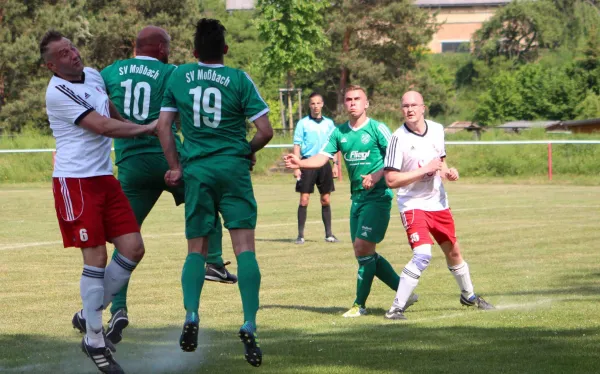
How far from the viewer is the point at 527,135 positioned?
40.2 meters

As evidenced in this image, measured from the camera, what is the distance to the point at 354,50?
6444cm

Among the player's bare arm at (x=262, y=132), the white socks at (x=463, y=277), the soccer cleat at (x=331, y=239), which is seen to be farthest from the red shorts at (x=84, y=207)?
the soccer cleat at (x=331, y=239)

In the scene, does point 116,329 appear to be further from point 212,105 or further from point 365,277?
point 365,277

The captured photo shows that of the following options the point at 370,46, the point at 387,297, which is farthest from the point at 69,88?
the point at 370,46

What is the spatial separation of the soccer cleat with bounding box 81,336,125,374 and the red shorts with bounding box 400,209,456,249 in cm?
332

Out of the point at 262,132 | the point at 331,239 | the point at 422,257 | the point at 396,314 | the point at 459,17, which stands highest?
the point at 459,17

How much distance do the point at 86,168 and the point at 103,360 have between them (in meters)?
1.26

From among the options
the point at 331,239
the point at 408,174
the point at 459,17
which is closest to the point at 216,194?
the point at 408,174

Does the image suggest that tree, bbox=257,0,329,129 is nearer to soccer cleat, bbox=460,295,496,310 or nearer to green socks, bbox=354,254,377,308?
green socks, bbox=354,254,377,308

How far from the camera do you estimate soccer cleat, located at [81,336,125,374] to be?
20.9ft

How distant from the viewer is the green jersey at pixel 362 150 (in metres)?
9.37

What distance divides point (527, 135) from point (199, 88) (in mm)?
35209

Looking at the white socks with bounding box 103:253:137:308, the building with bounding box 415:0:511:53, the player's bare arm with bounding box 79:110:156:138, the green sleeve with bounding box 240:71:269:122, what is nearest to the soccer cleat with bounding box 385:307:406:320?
the white socks with bounding box 103:253:137:308

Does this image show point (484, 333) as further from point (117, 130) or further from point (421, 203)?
point (117, 130)
